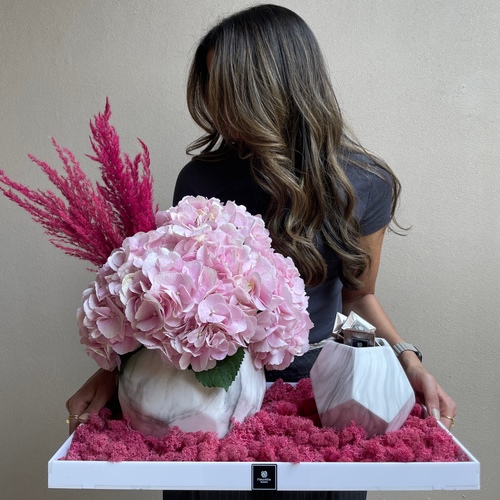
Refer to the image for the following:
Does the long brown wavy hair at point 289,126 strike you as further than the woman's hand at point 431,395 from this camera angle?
Yes

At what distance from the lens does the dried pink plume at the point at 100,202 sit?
636mm

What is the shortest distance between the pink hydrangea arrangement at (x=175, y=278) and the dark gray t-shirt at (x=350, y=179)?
0.34m

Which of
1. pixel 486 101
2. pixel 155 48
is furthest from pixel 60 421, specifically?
pixel 486 101

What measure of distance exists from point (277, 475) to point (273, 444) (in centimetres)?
4

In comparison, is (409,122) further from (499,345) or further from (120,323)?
(120,323)

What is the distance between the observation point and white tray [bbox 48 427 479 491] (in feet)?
1.88

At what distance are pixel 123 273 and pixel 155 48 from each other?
94 cm

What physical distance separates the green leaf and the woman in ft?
0.99

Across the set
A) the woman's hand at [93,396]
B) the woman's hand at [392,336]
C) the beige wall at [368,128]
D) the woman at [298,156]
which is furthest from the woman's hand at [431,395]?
the beige wall at [368,128]

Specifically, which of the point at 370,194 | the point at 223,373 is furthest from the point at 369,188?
the point at 223,373

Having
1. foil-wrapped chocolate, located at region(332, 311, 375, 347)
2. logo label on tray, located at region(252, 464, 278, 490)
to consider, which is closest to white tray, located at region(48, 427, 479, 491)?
logo label on tray, located at region(252, 464, 278, 490)

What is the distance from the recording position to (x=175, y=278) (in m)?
0.60

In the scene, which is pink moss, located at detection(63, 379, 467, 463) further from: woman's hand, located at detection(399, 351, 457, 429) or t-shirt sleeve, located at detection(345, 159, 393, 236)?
t-shirt sleeve, located at detection(345, 159, 393, 236)

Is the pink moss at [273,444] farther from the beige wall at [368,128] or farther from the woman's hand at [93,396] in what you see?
the beige wall at [368,128]
